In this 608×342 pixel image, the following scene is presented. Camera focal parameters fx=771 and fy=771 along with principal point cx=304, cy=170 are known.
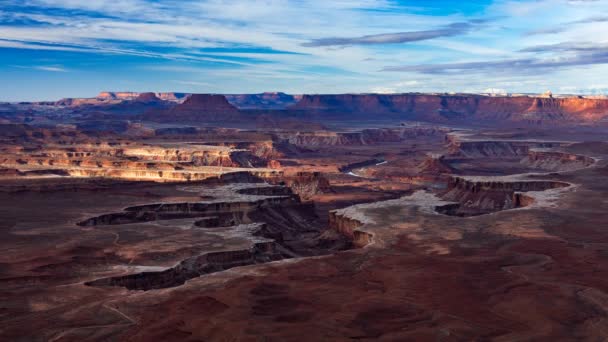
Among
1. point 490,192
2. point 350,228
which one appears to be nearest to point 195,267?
point 350,228

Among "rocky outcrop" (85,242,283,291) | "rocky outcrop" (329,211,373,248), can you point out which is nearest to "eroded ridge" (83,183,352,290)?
"rocky outcrop" (85,242,283,291)

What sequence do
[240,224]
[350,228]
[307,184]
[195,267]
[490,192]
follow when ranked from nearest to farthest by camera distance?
[195,267] → [350,228] → [240,224] → [490,192] → [307,184]

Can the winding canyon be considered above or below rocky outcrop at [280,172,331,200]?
above

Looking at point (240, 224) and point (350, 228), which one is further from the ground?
point (350, 228)

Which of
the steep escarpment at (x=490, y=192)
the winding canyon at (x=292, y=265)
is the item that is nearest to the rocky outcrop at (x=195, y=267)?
the winding canyon at (x=292, y=265)

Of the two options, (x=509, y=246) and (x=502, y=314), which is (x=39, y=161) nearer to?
(x=509, y=246)

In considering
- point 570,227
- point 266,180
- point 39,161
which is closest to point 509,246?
point 570,227

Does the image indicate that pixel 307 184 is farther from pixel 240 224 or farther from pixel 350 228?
pixel 350 228

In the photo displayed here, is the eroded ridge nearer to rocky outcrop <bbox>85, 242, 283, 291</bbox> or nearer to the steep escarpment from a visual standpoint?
rocky outcrop <bbox>85, 242, 283, 291</bbox>
